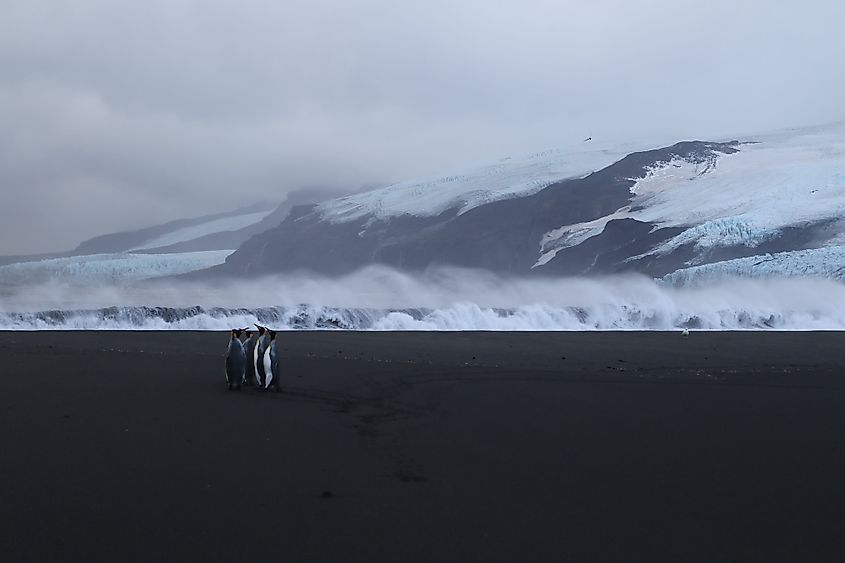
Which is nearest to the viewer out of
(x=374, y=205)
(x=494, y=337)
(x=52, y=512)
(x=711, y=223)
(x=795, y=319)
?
(x=52, y=512)

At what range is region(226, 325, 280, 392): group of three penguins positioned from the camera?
30.9 feet

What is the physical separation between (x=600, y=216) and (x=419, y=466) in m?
54.7

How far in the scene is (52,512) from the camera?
4281mm

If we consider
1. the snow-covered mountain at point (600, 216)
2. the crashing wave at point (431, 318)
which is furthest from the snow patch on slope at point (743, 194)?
the crashing wave at point (431, 318)

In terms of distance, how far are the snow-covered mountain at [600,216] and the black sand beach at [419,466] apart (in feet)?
96.5

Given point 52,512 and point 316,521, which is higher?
point 52,512

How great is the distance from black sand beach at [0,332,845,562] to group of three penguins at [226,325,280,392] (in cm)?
32

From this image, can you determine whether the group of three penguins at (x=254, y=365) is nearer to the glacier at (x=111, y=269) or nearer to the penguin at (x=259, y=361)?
the penguin at (x=259, y=361)

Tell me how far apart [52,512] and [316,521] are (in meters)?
1.37

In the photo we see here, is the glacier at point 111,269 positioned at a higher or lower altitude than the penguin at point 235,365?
higher

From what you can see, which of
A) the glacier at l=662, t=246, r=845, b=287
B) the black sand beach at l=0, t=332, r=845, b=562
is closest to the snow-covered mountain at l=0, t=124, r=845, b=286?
the glacier at l=662, t=246, r=845, b=287

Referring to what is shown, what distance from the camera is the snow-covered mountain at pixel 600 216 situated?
40.8 metres

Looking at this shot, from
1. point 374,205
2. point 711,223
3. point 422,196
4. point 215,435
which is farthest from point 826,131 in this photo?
point 215,435

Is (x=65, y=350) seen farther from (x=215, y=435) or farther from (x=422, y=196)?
(x=422, y=196)
